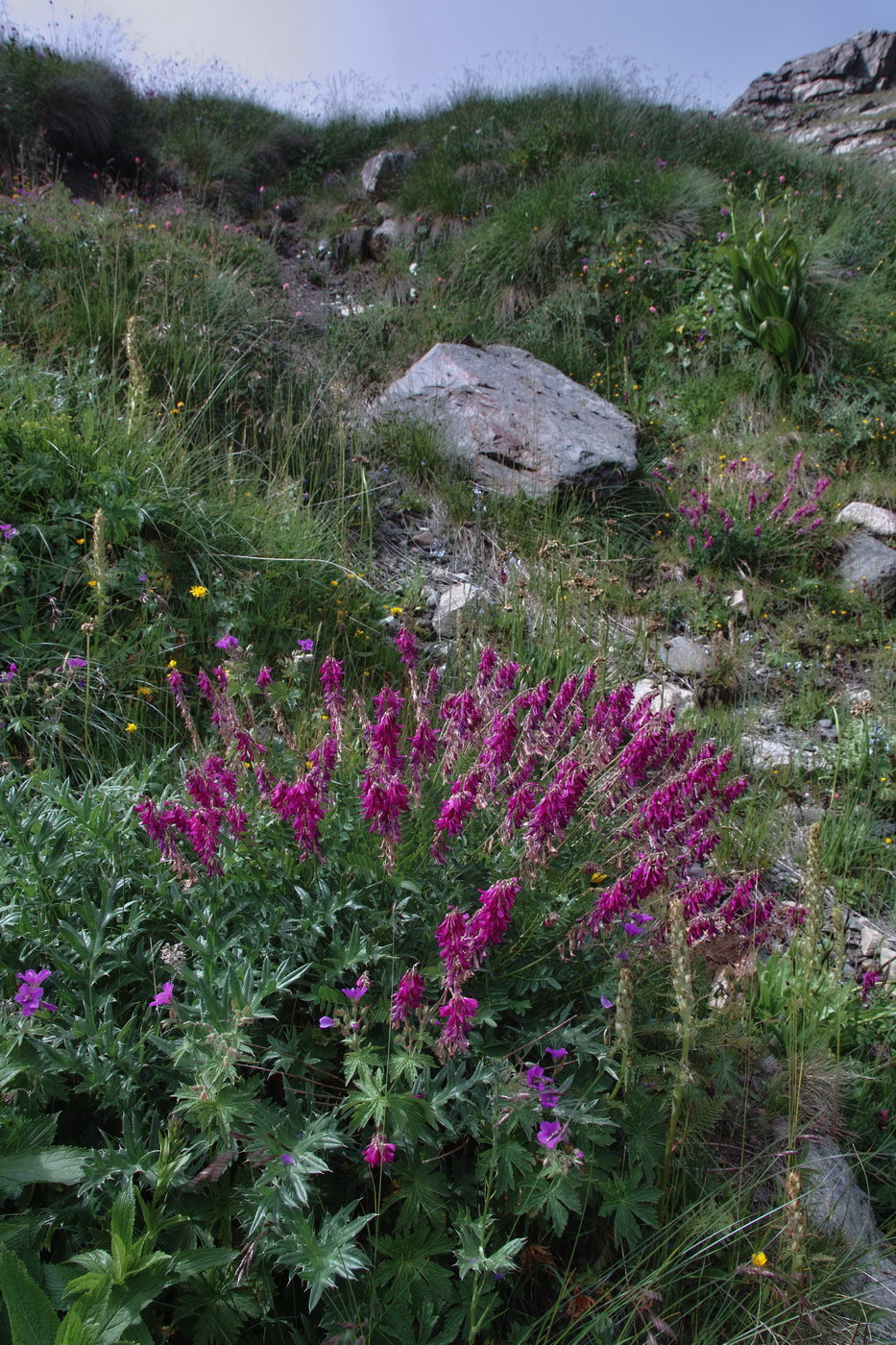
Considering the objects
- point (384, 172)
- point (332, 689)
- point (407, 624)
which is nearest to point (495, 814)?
point (332, 689)

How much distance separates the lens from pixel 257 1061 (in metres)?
1.61

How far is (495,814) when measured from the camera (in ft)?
6.93

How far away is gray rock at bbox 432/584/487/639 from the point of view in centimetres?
430

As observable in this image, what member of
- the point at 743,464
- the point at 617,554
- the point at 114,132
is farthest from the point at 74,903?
the point at 114,132

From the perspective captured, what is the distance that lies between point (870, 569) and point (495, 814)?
170 inches

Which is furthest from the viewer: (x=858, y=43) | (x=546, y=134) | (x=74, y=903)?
(x=858, y=43)

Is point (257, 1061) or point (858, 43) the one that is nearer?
point (257, 1061)

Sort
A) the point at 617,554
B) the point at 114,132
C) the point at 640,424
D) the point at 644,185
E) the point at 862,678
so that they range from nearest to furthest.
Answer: the point at 862,678
the point at 617,554
the point at 640,424
the point at 644,185
the point at 114,132

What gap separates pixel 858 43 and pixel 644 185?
71.1ft

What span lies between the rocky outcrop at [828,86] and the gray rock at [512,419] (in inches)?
736

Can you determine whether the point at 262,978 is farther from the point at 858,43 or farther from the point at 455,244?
the point at 858,43

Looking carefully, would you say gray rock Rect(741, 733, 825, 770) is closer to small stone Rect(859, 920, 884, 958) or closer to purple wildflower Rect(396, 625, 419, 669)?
small stone Rect(859, 920, 884, 958)

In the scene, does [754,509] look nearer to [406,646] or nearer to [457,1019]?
[406,646]

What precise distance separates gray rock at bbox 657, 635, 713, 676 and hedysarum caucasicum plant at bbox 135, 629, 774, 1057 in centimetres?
207
